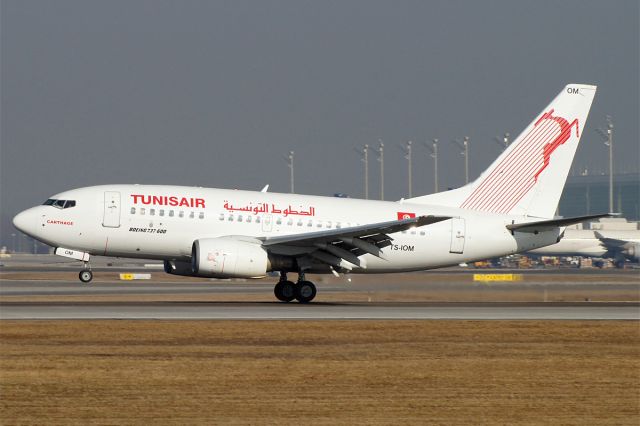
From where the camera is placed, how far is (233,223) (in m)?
36.5

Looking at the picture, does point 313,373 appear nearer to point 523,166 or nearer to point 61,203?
point 61,203

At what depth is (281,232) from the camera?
37.0m

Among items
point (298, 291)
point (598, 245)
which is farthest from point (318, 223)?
point (598, 245)

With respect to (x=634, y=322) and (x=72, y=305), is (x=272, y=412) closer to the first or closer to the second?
(x=634, y=322)

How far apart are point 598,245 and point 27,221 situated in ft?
274

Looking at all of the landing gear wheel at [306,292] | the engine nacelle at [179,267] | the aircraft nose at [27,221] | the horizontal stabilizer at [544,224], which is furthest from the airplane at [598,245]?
the aircraft nose at [27,221]

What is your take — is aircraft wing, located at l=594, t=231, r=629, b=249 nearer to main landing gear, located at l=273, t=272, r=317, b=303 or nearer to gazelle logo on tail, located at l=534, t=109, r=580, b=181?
gazelle logo on tail, located at l=534, t=109, r=580, b=181

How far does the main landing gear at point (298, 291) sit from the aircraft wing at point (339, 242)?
862mm

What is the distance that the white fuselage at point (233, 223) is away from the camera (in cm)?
3597

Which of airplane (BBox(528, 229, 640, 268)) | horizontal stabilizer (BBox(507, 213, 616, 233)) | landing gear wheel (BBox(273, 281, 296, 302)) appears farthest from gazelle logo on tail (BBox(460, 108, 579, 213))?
airplane (BBox(528, 229, 640, 268))

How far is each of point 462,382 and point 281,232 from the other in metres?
18.5

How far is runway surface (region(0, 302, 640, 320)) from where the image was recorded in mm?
29734

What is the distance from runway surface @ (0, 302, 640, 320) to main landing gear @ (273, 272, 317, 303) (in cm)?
50

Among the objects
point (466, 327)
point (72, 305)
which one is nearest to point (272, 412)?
point (466, 327)
